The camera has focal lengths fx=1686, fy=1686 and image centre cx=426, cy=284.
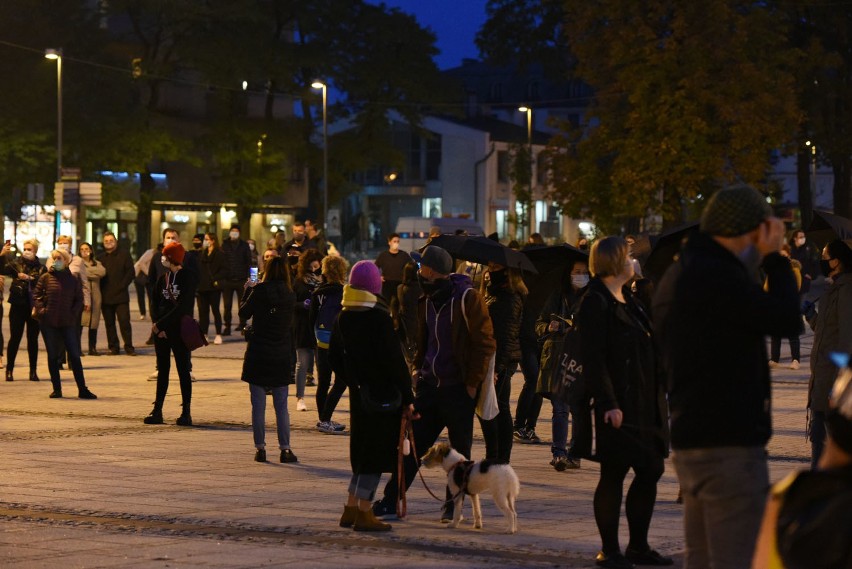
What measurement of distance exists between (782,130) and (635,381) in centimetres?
3762

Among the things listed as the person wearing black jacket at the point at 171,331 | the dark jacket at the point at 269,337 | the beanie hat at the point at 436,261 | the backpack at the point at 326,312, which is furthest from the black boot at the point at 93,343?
the beanie hat at the point at 436,261

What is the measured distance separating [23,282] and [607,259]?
14.0 m

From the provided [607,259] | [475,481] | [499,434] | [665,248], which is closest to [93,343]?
[499,434]

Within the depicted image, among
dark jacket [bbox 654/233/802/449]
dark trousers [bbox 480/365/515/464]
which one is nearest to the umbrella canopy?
dark trousers [bbox 480/365/515/464]

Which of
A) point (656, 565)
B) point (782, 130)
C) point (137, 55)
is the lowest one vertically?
point (656, 565)

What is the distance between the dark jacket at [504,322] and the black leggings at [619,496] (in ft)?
14.3

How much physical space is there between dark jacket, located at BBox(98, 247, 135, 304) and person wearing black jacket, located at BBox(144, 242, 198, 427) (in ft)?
30.2

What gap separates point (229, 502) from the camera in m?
10.7

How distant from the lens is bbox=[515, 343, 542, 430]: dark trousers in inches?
565

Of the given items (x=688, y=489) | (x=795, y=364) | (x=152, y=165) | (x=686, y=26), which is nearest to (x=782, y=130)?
(x=686, y=26)

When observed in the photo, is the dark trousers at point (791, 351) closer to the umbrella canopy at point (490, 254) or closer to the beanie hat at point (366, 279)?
the umbrella canopy at point (490, 254)

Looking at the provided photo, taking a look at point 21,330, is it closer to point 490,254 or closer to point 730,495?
point 490,254

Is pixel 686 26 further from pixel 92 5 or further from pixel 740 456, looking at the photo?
pixel 740 456

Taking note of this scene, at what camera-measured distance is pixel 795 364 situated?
2331cm
